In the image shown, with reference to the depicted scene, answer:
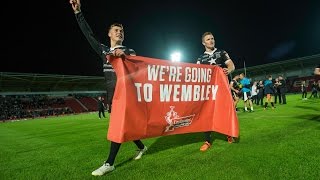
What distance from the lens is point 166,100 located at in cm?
491

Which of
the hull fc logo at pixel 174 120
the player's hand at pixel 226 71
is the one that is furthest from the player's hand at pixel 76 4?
the player's hand at pixel 226 71

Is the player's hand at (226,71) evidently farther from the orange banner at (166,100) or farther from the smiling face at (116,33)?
the smiling face at (116,33)

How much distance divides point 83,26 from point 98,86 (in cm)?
6878

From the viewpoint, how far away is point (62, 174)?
4184 millimetres

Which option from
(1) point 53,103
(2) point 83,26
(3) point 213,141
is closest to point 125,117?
(2) point 83,26

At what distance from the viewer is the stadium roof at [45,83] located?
172 ft

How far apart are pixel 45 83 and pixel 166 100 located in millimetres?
60043

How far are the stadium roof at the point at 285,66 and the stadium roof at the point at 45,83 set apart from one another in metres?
36.4

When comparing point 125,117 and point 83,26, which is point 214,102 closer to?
point 125,117

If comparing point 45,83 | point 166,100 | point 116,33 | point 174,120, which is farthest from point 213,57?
→ point 45,83

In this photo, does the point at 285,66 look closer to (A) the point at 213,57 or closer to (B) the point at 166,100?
(A) the point at 213,57

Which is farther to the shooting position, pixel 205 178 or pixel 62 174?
pixel 62 174

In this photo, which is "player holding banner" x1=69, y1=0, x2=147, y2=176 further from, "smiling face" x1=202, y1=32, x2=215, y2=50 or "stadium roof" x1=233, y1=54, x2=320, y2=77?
"stadium roof" x1=233, y1=54, x2=320, y2=77

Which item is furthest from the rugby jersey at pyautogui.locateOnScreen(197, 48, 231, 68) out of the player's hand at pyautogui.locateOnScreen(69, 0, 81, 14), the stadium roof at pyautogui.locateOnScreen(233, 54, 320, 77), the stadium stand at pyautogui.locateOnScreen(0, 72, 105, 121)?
the stadium roof at pyautogui.locateOnScreen(233, 54, 320, 77)
